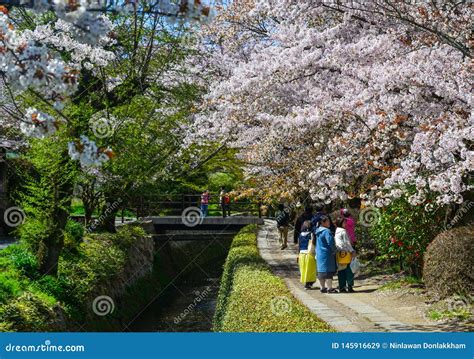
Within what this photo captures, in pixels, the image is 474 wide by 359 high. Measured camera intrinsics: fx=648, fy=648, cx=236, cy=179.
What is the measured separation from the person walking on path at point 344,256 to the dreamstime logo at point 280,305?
2694 millimetres

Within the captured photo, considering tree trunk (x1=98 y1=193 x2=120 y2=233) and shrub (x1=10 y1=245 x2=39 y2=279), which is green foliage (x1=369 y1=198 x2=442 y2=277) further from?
tree trunk (x1=98 y1=193 x2=120 y2=233)

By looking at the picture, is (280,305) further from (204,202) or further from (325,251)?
(204,202)

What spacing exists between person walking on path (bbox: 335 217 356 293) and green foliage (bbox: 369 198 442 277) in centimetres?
93

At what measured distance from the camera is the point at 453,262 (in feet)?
33.5

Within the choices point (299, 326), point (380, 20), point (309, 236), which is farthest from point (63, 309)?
point (380, 20)

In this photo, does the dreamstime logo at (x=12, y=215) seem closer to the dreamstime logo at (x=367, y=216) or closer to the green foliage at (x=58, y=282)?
the green foliage at (x=58, y=282)

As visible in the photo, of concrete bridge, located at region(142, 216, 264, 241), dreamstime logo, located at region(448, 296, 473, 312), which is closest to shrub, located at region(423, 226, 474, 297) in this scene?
dreamstime logo, located at region(448, 296, 473, 312)

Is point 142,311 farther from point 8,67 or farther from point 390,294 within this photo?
point 8,67

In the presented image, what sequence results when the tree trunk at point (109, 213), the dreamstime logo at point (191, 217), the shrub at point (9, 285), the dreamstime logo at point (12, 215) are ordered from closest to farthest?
1. the shrub at point (9, 285)
2. the tree trunk at point (109, 213)
3. the dreamstime logo at point (12, 215)
4. the dreamstime logo at point (191, 217)

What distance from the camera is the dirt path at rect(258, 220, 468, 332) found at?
905 cm

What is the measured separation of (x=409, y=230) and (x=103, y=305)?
7497 millimetres

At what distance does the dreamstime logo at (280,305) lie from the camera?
934cm

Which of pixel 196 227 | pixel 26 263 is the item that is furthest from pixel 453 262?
pixel 196 227

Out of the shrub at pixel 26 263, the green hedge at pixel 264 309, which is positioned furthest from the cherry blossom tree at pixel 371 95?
the shrub at pixel 26 263
